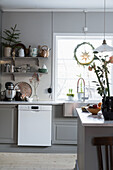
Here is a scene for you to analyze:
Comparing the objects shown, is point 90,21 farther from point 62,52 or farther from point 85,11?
point 62,52

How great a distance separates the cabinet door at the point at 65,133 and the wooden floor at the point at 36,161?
25cm

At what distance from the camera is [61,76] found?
188 inches

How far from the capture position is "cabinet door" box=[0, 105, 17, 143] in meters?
3.96

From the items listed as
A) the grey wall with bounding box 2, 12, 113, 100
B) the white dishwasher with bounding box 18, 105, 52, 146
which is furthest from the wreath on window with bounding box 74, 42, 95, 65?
the white dishwasher with bounding box 18, 105, 52, 146

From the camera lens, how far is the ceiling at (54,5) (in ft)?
13.8

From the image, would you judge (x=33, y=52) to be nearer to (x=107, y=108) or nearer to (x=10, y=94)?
(x=10, y=94)

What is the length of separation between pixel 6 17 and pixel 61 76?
→ 70.3 inches

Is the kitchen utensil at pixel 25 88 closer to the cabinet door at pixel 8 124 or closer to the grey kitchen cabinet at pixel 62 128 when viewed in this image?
the cabinet door at pixel 8 124

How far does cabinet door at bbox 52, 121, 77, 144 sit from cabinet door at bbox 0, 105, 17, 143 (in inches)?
30.3

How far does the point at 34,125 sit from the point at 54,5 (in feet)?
8.14

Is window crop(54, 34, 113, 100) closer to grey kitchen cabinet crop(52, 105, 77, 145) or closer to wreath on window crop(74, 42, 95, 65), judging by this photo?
wreath on window crop(74, 42, 95, 65)

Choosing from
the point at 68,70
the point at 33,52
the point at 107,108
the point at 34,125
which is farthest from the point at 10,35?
the point at 107,108

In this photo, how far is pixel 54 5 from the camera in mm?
4395

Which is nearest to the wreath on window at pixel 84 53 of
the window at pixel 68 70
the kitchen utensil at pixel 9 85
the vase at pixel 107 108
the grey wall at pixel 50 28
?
the window at pixel 68 70
